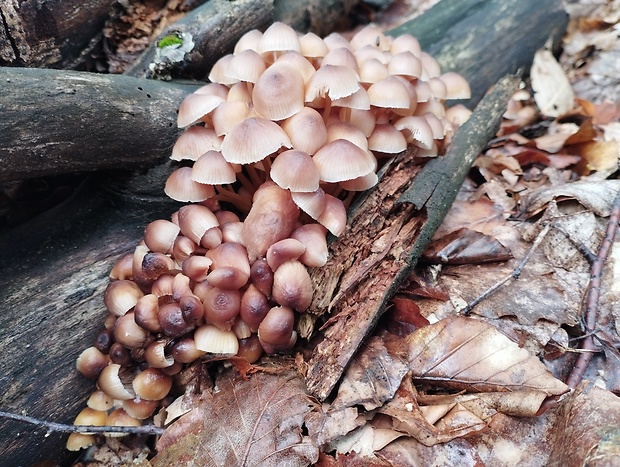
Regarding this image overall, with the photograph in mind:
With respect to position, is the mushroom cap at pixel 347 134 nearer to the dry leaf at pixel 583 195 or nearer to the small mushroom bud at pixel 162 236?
the small mushroom bud at pixel 162 236

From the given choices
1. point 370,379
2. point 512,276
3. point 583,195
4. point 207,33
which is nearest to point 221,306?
point 370,379

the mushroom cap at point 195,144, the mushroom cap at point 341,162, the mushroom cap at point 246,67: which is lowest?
the mushroom cap at point 341,162

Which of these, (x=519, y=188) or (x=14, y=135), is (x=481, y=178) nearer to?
(x=519, y=188)

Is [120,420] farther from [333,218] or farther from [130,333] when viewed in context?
[333,218]

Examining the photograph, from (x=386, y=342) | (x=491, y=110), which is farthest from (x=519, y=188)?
(x=386, y=342)

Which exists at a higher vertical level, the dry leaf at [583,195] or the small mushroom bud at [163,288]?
the small mushroom bud at [163,288]

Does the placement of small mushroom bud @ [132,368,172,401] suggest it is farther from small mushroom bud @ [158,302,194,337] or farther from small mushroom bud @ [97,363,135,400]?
small mushroom bud @ [158,302,194,337]

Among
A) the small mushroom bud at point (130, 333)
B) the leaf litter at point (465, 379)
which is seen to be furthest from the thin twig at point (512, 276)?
the small mushroom bud at point (130, 333)
